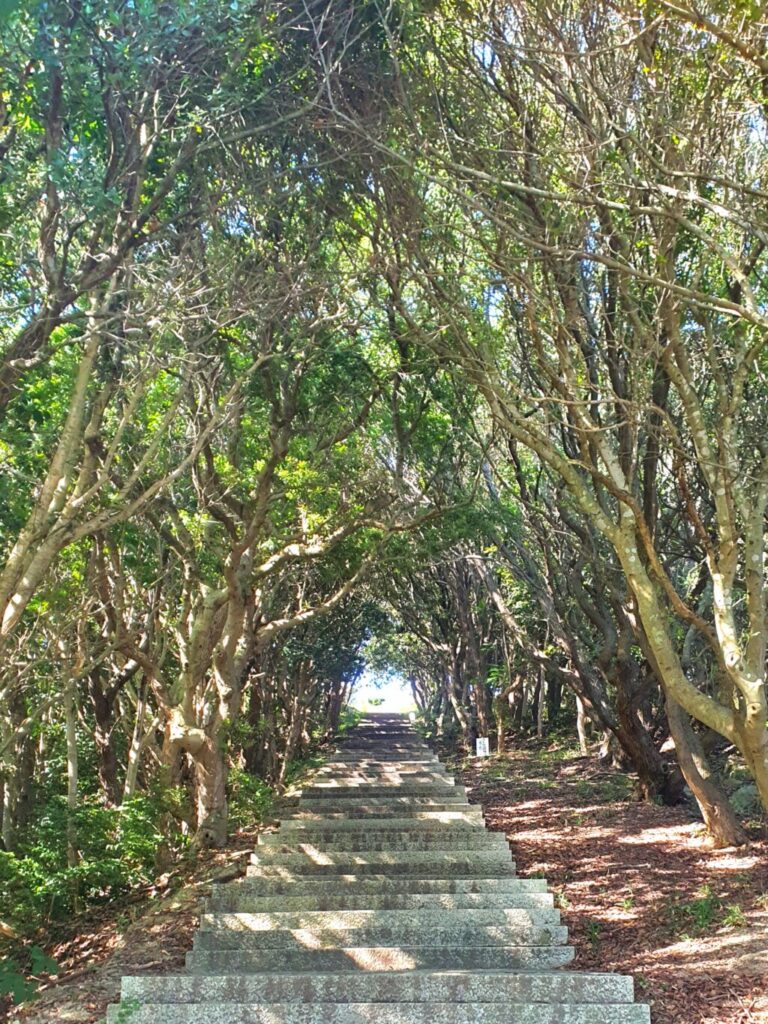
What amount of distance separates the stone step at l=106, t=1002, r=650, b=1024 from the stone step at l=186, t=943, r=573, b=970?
123 centimetres

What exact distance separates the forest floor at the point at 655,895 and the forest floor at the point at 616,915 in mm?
15

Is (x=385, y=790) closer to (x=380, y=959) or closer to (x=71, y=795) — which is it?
(x=71, y=795)

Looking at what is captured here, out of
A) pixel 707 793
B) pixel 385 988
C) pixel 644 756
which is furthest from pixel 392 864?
pixel 644 756

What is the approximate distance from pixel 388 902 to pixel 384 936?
2.25ft

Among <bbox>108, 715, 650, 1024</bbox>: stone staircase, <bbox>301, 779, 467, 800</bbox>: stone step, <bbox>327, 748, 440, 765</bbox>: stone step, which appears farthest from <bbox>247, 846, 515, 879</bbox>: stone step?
<bbox>327, 748, 440, 765</bbox>: stone step

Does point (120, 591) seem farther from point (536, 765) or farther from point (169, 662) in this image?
point (536, 765)

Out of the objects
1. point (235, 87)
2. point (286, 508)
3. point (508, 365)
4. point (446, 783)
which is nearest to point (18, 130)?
point (235, 87)

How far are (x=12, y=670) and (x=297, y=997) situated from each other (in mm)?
7072

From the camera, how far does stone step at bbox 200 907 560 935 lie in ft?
23.6

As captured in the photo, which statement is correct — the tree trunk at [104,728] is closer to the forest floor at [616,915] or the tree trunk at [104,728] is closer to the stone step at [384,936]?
the forest floor at [616,915]

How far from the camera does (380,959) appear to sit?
22.1 feet

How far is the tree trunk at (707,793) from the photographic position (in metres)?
9.41

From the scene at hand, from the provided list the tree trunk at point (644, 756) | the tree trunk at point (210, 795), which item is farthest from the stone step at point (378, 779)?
the tree trunk at point (210, 795)

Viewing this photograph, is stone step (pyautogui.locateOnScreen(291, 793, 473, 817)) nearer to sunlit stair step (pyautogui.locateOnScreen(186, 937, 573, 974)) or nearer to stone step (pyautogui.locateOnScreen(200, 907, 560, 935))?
stone step (pyautogui.locateOnScreen(200, 907, 560, 935))
